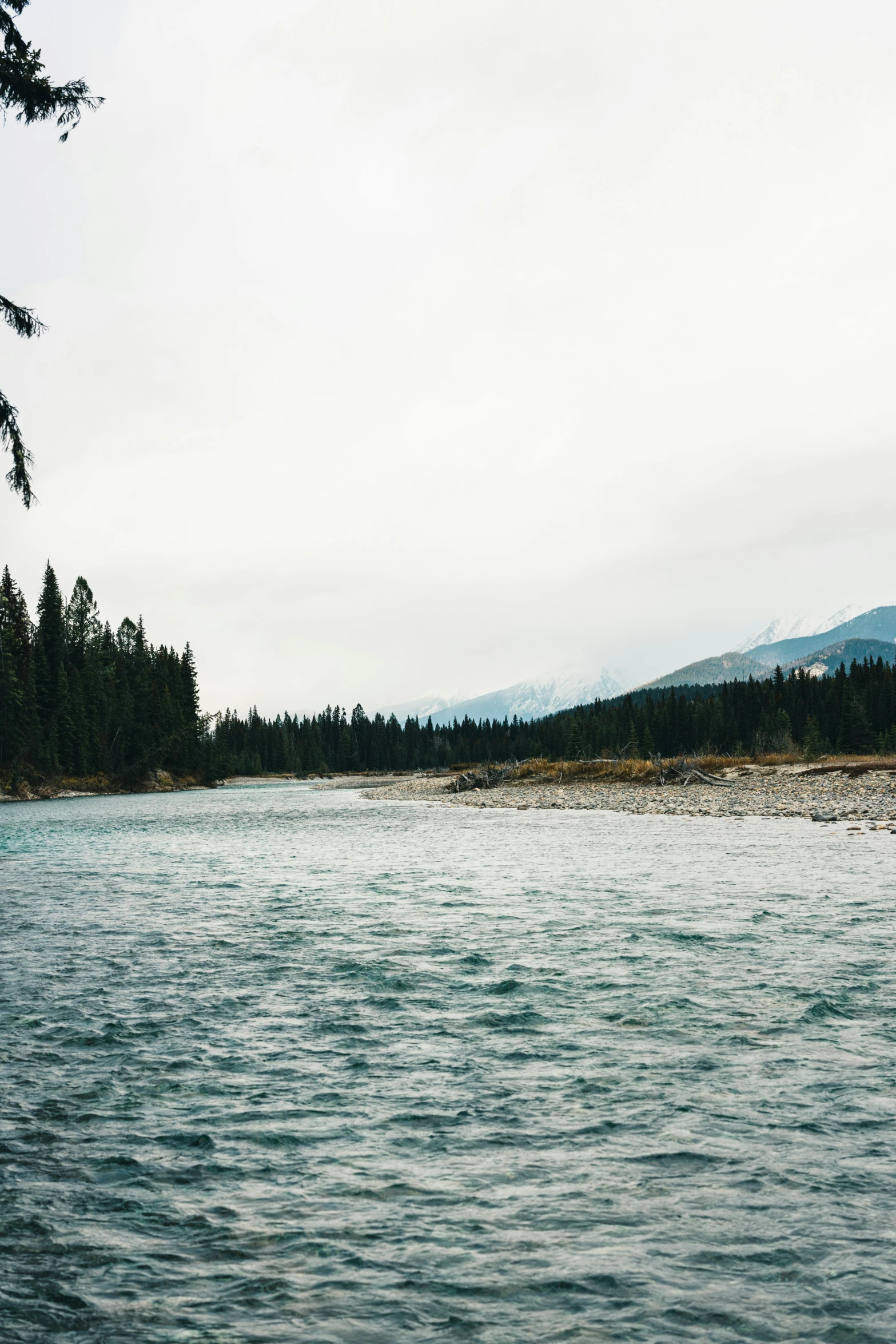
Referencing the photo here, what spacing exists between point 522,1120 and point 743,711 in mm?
137107

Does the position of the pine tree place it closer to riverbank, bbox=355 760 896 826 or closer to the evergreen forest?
the evergreen forest

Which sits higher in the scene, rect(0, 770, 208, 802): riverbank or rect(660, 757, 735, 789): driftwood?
rect(0, 770, 208, 802): riverbank

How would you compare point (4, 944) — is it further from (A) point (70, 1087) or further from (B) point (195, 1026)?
(A) point (70, 1087)

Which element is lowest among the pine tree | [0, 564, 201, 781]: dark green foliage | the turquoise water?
the pine tree

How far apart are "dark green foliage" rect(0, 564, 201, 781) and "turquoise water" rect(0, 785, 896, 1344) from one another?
79.9m

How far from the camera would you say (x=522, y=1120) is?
6.32 meters

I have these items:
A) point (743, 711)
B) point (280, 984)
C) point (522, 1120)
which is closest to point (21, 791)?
point (280, 984)

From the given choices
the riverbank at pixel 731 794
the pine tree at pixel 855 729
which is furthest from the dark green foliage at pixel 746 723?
the riverbank at pixel 731 794

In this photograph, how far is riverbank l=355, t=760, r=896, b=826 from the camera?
111 feet

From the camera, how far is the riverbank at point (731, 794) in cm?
3375

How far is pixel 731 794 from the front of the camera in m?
43.4

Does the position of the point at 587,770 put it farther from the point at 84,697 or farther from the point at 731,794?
the point at 84,697

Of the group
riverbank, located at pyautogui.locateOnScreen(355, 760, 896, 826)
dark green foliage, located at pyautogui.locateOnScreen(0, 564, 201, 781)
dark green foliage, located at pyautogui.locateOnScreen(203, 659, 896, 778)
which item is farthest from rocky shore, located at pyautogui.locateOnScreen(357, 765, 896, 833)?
dark green foliage, located at pyautogui.locateOnScreen(0, 564, 201, 781)

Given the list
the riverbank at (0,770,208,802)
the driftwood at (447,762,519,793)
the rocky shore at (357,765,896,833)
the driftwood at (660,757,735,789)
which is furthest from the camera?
the riverbank at (0,770,208,802)
